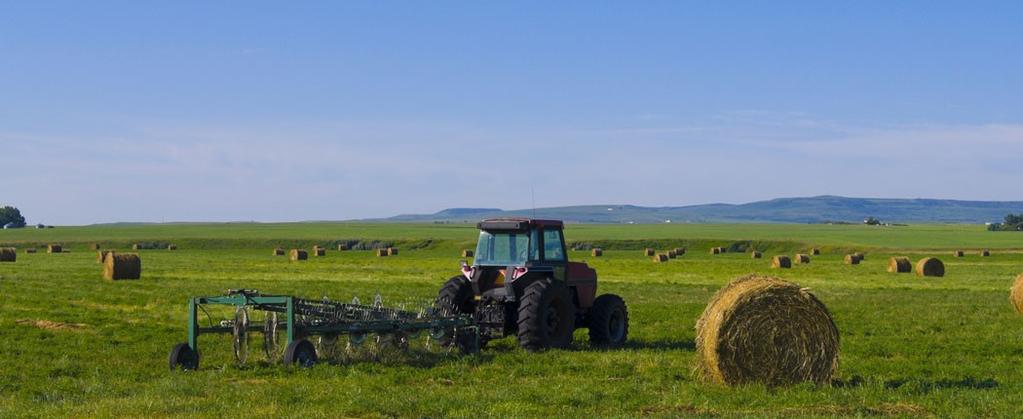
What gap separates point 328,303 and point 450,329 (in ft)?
8.15

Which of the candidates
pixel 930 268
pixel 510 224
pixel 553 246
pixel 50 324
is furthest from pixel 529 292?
pixel 930 268

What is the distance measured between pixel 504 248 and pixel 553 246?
2.69 ft

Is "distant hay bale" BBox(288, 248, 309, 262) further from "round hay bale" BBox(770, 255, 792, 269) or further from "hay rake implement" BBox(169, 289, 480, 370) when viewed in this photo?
"hay rake implement" BBox(169, 289, 480, 370)

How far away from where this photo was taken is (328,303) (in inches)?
734

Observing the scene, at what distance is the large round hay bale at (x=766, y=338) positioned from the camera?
16.0 metres

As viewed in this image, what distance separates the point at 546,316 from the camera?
66.0ft

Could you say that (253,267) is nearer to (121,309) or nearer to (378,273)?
(378,273)

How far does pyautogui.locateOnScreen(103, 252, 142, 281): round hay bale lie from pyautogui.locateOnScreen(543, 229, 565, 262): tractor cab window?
26.9 m

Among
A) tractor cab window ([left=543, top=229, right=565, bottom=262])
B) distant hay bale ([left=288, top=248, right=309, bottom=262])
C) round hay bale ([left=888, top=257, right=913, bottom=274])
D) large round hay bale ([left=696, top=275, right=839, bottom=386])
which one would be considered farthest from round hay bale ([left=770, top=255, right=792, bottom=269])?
large round hay bale ([left=696, top=275, right=839, bottom=386])

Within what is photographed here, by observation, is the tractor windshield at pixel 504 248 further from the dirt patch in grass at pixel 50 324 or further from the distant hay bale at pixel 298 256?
the distant hay bale at pixel 298 256

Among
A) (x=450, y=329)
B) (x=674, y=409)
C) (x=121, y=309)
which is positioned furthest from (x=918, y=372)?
(x=121, y=309)

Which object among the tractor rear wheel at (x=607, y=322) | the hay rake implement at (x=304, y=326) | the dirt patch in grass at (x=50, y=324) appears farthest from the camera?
the dirt patch in grass at (x=50, y=324)

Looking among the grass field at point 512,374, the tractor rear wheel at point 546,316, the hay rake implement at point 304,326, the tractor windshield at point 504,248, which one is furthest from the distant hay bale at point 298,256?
the hay rake implement at point 304,326

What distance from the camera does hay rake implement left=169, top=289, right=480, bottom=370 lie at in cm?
1762
